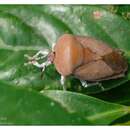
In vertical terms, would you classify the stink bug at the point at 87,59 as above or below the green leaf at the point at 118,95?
above

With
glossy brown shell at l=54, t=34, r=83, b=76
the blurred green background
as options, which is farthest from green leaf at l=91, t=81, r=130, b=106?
glossy brown shell at l=54, t=34, r=83, b=76

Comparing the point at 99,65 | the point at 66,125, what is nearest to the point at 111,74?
the point at 99,65

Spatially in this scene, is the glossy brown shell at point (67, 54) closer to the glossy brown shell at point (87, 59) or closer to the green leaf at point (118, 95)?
the glossy brown shell at point (87, 59)

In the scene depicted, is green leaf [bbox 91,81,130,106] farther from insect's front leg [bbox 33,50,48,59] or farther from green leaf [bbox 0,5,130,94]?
insect's front leg [bbox 33,50,48,59]

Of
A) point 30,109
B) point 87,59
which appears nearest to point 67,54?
point 87,59

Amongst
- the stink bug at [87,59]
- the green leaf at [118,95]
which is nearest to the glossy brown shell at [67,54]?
the stink bug at [87,59]

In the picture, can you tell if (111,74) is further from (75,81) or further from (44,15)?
(44,15)
